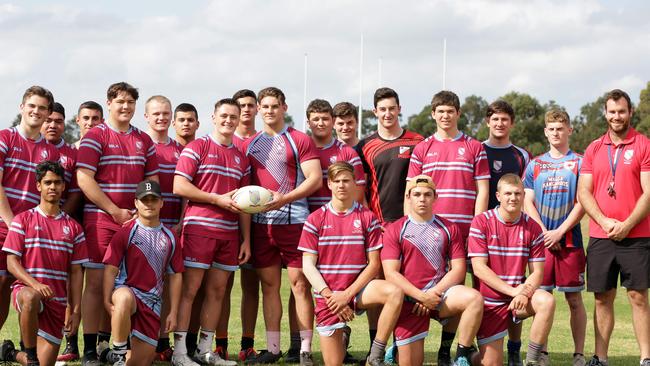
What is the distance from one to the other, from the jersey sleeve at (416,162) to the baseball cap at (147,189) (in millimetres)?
2314

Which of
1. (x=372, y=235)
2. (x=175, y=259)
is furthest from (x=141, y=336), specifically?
(x=372, y=235)

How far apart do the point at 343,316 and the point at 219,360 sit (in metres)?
1.36

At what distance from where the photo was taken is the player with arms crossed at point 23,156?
7242 mm

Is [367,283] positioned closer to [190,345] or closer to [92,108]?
[190,345]

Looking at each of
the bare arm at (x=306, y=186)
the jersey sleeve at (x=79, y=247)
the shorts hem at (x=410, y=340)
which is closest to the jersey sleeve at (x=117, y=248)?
the jersey sleeve at (x=79, y=247)

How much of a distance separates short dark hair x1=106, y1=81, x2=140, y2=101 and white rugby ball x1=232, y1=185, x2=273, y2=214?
52.7 inches

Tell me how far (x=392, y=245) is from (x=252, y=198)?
1308 mm

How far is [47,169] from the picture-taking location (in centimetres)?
684

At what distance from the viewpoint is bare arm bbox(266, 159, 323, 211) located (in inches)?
296

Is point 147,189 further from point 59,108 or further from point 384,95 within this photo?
point 384,95

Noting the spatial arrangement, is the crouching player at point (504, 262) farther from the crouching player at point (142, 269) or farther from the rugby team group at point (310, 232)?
the crouching player at point (142, 269)

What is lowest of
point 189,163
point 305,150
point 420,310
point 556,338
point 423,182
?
point 556,338

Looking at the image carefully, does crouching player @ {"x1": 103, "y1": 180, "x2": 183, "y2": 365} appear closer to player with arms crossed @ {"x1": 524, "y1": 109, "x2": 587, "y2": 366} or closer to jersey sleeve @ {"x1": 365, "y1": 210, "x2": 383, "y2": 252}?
jersey sleeve @ {"x1": 365, "y1": 210, "x2": 383, "y2": 252}

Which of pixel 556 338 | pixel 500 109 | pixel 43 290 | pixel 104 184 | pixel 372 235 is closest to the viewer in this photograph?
pixel 43 290
